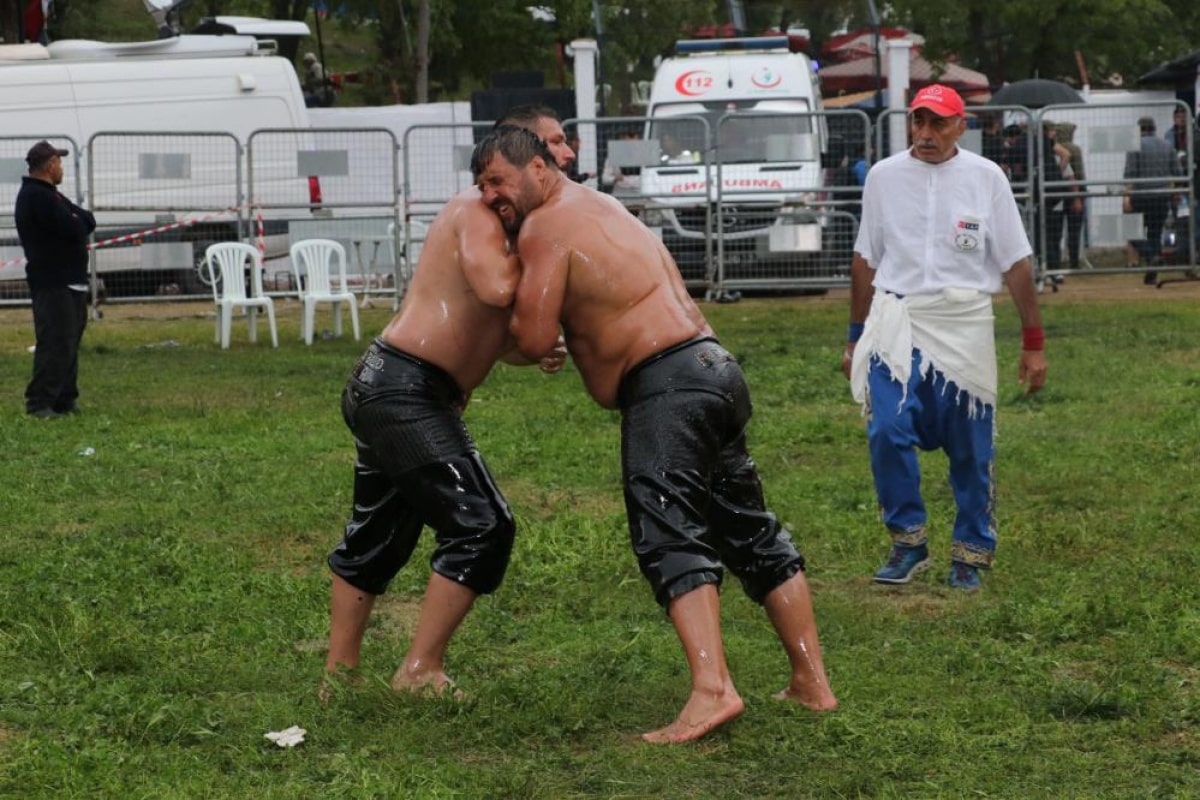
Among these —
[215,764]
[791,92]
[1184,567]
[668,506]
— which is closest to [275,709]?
[215,764]

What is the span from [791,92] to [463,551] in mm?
16118

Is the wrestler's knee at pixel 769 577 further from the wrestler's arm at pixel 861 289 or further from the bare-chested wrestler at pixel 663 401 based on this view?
the wrestler's arm at pixel 861 289

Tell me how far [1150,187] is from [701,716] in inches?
608

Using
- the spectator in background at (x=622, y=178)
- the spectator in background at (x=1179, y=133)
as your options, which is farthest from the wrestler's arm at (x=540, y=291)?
the spectator in background at (x=1179, y=133)

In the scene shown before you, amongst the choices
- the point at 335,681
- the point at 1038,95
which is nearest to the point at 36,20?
the point at 1038,95

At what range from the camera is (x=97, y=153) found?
19672 millimetres

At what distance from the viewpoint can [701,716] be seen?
541cm

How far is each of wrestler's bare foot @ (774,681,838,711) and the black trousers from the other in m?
8.34

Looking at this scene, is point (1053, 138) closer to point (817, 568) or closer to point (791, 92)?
point (791, 92)

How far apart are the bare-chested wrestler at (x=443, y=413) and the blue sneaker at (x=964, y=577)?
7.82 feet

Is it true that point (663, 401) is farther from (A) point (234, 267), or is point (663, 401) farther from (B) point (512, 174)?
(A) point (234, 267)

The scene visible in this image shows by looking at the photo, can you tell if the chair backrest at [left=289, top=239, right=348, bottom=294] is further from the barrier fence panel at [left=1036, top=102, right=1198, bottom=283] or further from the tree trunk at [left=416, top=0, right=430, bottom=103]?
the tree trunk at [left=416, top=0, right=430, bottom=103]

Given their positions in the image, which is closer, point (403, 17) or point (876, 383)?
point (876, 383)

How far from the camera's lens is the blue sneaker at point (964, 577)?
24.8 feet
